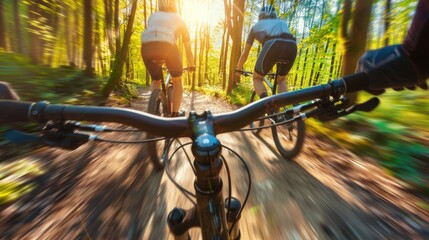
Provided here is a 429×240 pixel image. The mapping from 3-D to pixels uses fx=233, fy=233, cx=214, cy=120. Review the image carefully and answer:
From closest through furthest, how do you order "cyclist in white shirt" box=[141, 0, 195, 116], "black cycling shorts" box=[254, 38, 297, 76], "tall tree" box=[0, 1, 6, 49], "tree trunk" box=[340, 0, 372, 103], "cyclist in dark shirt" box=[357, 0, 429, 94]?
1. "cyclist in dark shirt" box=[357, 0, 429, 94]
2. "cyclist in white shirt" box=[141, 0, 195, 116]
3. "black cycling shorts" box=[254, 38, 297, 76]
4. "tree trunk" box=[340, 0, 372, 103]
5. "tall tree" box=[0, 1, 6, 49]

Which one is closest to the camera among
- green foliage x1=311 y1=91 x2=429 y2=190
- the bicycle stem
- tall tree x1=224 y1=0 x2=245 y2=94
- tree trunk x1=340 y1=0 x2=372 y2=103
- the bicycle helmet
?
the bicycle stem

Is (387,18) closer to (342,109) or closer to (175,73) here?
(175,73)

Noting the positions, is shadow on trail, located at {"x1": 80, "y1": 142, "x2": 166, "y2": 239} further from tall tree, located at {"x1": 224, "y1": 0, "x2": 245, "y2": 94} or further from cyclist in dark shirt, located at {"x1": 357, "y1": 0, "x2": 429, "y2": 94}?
tall tree, located at {"x1": 224, "y1": 0, "x2": 245, "y2": 94}

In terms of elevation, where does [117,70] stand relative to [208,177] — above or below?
above

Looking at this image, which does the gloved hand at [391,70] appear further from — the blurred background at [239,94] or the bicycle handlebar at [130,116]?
the blurred background at [239,94]

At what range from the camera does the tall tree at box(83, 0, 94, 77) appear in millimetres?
8344

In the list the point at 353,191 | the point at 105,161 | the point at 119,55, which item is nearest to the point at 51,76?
the point at 119,55

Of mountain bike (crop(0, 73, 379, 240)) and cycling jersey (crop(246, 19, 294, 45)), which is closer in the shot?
mountain bike (crop(0, 73, 379, 240))

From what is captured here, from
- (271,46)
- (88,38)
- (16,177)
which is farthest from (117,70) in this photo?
(16,177)

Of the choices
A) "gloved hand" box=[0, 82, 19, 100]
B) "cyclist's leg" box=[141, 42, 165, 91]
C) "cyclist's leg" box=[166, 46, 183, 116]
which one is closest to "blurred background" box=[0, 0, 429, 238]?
"gloved hand" box=[0, 82, 19, 100]

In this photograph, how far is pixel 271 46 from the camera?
428 cm

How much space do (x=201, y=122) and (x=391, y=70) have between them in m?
0.87

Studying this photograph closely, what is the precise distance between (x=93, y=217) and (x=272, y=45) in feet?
12.4

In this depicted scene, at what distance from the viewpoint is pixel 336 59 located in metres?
20.3
